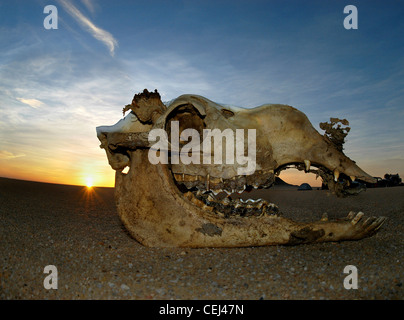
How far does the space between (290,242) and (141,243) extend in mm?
1629

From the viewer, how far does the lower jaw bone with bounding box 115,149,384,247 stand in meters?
3.04

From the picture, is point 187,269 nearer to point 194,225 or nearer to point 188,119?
point 194,225

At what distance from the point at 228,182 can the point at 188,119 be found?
933 mm

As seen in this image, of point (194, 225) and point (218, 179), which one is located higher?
point (218, 179)

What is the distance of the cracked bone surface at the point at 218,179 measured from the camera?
3.08 metres

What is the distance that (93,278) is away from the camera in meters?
2.32

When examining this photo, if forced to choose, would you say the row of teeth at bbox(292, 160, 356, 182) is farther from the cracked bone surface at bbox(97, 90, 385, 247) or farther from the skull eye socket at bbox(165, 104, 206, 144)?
the skull eye socket at bbox(165, 104, 206, 144)

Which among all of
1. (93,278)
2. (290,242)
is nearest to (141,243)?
(93,278)

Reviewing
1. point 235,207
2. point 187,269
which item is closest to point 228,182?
point 235,207

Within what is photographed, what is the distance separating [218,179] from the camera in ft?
10.6

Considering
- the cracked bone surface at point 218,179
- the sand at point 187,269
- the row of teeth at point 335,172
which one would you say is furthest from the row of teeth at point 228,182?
the sand at point 187,269

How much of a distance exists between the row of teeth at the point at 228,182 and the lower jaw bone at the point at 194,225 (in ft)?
0.70

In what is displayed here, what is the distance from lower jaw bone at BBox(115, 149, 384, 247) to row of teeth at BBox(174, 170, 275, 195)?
21cm
